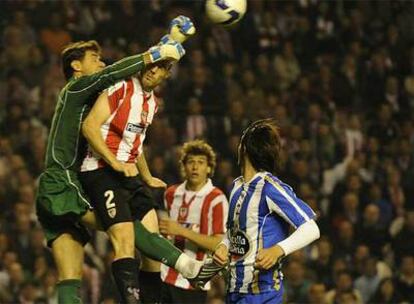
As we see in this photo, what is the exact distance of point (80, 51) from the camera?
7066mm

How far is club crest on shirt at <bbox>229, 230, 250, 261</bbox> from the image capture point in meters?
6.12

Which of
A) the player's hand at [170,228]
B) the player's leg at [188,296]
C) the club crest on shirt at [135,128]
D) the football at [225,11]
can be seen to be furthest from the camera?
the player's leg at [188,296]

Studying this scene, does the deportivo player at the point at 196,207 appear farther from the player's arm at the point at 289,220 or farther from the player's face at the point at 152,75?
the player's arm at the point at 289,220

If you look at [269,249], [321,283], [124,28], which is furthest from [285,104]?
[269,249]

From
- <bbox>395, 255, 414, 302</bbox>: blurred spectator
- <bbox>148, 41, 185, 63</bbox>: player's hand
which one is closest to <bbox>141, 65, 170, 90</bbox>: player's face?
<bbox>148, 41, 185, 63</bbox>: player's hand

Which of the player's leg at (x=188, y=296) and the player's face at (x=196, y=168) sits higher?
the player's face at (x=196, y=168)

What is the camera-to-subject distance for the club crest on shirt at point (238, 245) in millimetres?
6117

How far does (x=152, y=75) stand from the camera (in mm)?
6750

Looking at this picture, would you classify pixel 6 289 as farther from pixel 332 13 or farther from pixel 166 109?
pixel 332 13

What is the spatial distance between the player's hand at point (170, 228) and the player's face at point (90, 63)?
1.42 meters

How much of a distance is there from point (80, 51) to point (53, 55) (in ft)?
22.0

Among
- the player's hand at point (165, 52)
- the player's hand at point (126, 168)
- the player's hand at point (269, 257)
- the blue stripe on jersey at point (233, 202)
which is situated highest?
the player's hand at point (165, 52)

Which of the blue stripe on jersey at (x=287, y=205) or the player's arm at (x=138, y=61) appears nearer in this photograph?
the blue stripe on jersey at (x=287, y=205)

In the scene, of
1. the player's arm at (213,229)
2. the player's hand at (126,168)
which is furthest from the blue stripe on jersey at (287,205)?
the player's arm at (213,229)
